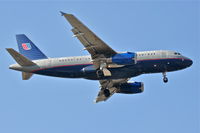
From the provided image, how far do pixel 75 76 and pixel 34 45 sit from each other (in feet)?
32.5

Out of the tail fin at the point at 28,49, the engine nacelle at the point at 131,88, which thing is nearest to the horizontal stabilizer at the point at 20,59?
the tail fin at the point at 28,49

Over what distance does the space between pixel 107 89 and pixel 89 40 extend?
11944 mm

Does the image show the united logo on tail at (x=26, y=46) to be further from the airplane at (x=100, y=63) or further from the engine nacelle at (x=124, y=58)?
the engine nacelle at (x=124, y=58)

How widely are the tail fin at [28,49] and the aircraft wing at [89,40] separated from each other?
902cm

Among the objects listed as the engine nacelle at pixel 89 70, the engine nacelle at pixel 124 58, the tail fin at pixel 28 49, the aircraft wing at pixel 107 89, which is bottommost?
the aircraft wing at pixel 107 89

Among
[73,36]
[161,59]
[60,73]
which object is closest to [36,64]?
[60,73]

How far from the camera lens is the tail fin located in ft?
257

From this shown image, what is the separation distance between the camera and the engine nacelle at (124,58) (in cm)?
7161

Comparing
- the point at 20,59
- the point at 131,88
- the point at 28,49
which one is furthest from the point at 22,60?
the point at 131,88

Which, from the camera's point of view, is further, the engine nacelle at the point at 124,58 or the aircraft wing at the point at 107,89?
the aircraft wing at the point at 107,89

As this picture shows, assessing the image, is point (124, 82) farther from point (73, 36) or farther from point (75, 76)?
point (73, 36)

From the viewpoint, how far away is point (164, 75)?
74.4 metres

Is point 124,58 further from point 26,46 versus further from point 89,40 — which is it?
point 26,46

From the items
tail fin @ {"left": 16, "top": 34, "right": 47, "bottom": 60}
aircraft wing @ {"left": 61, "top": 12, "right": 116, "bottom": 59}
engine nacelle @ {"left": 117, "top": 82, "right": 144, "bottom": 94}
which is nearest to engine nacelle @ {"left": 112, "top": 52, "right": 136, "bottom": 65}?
aircraft wing @ {"left": 61, "top": 12, "right": 116, "bottom": 59}
